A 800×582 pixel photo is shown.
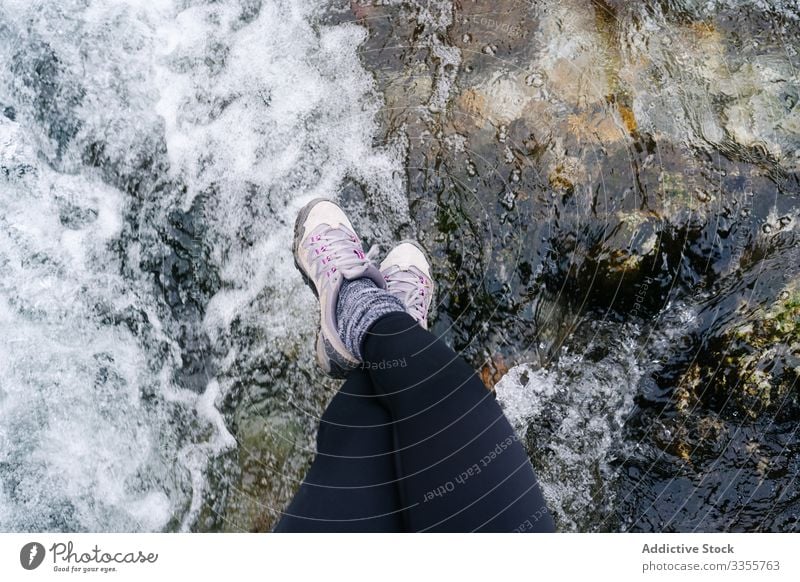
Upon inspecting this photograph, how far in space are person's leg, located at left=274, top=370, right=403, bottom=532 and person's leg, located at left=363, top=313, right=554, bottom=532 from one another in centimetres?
5

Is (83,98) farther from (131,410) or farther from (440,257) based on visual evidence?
(440,257)

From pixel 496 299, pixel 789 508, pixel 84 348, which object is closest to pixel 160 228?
pixel 84 348

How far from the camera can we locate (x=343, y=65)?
2.01m

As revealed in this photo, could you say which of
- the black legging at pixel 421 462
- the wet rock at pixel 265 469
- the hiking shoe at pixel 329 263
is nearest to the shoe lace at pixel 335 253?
the hiking shoe at pixel 329 263

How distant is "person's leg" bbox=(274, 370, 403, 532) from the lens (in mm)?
1438

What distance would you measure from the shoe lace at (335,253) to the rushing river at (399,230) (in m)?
0.14

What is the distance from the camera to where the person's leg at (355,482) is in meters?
1.44

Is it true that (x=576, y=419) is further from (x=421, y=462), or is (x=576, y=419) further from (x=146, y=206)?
(x=146, y=206)

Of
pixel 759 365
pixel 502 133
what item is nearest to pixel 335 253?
pixel 502 133

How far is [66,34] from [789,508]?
283cm
